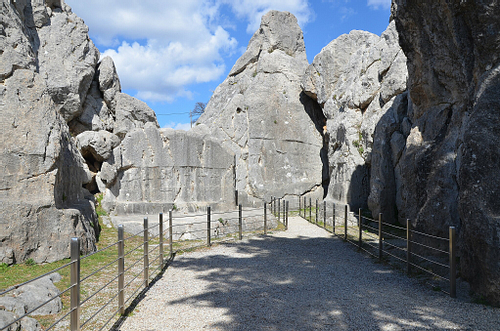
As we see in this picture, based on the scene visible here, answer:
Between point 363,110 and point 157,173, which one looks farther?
point 363,110

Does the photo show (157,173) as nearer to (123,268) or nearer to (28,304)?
(123,268)

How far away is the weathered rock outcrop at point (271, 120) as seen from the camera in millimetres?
21844

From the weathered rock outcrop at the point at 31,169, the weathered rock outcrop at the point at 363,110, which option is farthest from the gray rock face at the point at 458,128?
the weathered rock outcrop at the point at 31,169

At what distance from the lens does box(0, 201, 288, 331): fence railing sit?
3568 millimetres

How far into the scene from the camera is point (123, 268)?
189 inches

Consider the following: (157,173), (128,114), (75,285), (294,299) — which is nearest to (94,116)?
(128,114)

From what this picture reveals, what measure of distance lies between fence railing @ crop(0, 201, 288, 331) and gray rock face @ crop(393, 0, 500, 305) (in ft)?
16.2

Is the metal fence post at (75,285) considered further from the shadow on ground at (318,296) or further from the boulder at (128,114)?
the boulder at (128,114)

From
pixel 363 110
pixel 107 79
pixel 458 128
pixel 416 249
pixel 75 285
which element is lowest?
pixel 416 249

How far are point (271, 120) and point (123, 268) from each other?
18284mm

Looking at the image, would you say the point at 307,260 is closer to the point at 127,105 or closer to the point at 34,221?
the point at 34,221

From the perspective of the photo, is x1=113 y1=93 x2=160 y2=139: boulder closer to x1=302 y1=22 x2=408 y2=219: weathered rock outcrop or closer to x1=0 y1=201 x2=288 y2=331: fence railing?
x1=0 y1=201 x2=288 y2=331: fence railing

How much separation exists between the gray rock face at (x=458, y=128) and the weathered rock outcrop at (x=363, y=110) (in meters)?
4.63

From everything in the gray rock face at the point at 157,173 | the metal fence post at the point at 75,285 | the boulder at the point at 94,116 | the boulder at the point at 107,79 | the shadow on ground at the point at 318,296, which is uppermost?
the boulder at the point at 107,79
